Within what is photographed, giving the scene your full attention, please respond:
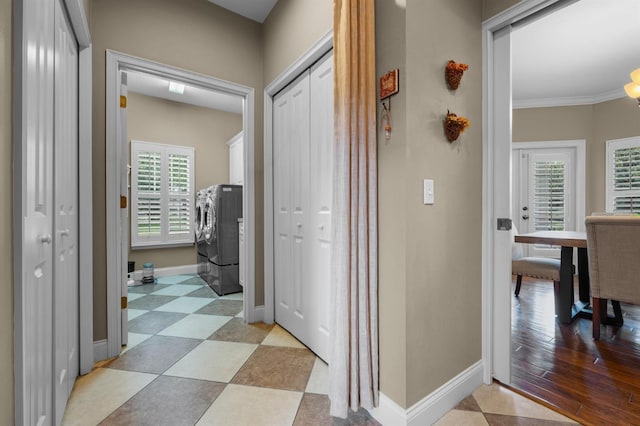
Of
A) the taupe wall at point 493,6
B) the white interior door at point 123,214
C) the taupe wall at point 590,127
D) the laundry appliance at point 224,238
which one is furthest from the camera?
the taupe wall at point 590,127

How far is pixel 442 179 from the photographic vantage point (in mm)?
1450

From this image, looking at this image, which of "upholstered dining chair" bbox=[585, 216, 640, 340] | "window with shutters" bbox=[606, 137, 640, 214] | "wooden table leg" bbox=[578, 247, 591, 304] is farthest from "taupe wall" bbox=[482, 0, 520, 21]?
"window with shutters" bbox=[606, 137, 640, 214]

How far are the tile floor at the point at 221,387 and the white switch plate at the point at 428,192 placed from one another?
106 centimetres

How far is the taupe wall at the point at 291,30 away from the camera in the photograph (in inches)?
74.9

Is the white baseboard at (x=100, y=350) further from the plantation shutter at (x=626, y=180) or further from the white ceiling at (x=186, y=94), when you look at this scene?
the plantation shutter at (x=626, y=180)

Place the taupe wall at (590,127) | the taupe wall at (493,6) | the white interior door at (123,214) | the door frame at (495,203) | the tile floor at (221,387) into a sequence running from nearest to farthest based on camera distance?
the tile floor at (221,387)
the taupe wall at (493,6)
the door frame at (495,203)
the white interior door at (123,214)
the taupe wall at (590,127)

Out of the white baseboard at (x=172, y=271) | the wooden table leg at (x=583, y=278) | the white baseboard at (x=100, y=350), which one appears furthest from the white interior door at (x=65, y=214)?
the wooden table leg at (x=583, y=278)

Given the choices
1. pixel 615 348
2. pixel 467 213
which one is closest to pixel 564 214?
pixel 615 348

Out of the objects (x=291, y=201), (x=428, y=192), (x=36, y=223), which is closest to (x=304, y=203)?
(x=291, y=201)

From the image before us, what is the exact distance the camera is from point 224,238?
11.5 feet

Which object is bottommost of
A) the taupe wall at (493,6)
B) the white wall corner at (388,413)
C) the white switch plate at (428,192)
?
the white wall corner at (388,413)

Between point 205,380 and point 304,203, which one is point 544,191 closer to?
point 304,203

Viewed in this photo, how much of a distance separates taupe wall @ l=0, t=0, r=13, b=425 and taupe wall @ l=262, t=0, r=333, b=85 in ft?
5.07

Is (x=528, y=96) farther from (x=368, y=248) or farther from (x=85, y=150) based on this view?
(x=85, y=150)
